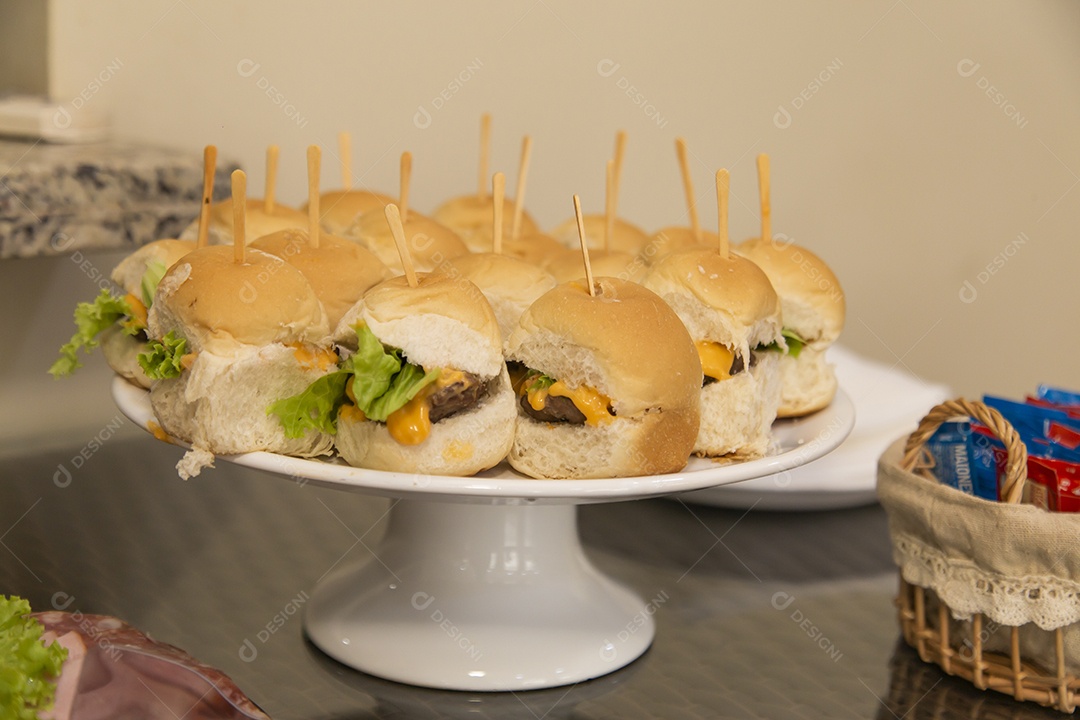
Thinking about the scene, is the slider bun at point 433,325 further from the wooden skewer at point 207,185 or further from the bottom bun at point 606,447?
the wooden skewer at point 207,185

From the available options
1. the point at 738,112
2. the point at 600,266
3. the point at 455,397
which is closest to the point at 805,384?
the point at 600,266

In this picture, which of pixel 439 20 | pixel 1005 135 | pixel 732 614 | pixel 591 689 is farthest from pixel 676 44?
pixel 591 689

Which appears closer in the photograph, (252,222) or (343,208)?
(252,222)

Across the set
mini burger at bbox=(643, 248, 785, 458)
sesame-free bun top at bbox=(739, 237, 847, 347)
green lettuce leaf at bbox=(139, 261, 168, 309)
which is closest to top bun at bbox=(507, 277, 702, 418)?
mini burger at bbox=(643, 248, 785, 458)

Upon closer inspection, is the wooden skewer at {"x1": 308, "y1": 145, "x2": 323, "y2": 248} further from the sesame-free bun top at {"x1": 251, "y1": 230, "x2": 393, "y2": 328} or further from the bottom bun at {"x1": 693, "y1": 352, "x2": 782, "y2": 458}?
the bottom bun at {"x1": 693, "y1": 352, "x2": 782, "y2": 458}

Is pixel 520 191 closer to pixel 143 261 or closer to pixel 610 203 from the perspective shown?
pixel 610 203

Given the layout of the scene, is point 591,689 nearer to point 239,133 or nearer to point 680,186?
point 239,133

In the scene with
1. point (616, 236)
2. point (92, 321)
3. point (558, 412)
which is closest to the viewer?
point (558, 412)
